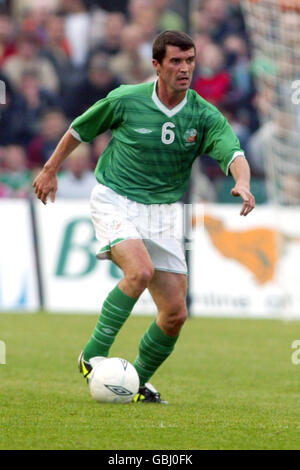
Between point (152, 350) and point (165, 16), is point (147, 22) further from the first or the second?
→ point (152, 350)

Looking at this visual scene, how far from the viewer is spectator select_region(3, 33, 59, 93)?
1597 cm

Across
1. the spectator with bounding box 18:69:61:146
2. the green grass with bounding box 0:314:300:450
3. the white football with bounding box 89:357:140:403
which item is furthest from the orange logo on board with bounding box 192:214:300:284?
the white football with bounding box 89:357:140:403

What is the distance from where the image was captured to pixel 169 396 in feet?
21.1

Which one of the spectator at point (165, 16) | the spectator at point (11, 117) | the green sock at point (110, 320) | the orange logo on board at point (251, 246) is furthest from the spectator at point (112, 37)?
the green sock at point (110, 320)

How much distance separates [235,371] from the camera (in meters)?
8.04

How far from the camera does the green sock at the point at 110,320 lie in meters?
5.91

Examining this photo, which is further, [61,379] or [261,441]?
[61,379]

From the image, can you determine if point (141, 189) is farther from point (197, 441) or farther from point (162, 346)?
point (197, 441)

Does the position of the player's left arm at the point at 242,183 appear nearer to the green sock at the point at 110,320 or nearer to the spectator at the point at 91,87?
the green sock at the point at 110,320

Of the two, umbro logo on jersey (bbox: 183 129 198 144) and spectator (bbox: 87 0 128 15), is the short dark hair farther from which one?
spectator (bbox: 87 0 128 15)

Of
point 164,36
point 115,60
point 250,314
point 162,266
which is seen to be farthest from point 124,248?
point 115,60

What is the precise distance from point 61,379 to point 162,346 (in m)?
1.17

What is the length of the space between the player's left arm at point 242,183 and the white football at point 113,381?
1188 millimetres
